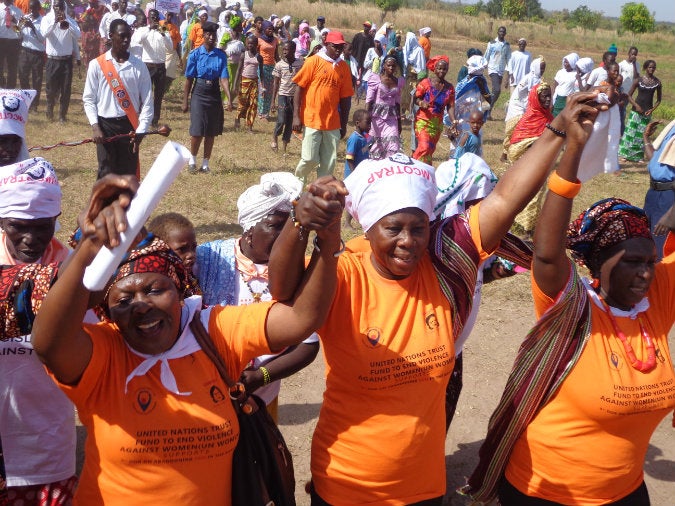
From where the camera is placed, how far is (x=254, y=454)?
2635 millimetres

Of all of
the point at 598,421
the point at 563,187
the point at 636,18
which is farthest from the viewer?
the point at 636,18

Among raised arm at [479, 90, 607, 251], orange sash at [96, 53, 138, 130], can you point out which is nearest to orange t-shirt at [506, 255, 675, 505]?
raised arm at [479, 90, 607, 251]

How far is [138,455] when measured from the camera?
232 cm

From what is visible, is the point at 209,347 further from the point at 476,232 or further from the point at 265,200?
the point at 265,200

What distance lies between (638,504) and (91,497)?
2122 mm

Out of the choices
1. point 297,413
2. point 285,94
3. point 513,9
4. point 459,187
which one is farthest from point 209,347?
point 513,9

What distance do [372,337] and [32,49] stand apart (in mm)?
13325

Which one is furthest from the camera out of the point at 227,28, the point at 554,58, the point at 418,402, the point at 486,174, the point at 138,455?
the point at 554,58

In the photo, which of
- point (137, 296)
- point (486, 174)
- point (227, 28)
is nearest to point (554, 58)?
point (227, 28)

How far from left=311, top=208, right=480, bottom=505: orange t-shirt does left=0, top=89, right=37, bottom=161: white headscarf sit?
265cm

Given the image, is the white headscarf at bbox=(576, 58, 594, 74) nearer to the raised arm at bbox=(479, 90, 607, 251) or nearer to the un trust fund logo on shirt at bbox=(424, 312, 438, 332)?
the raised arm at bbox=(479, 90, 607, 251)

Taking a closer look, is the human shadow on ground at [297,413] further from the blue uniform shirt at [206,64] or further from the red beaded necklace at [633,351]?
the blue uniform shirt at [206,64]

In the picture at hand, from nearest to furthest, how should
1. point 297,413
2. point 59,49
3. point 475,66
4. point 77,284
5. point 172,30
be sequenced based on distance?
point 77,284, point 297,413, point 475,66, point 59,49, point 172,30

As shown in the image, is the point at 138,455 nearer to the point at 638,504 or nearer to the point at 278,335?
the point at 278,335
